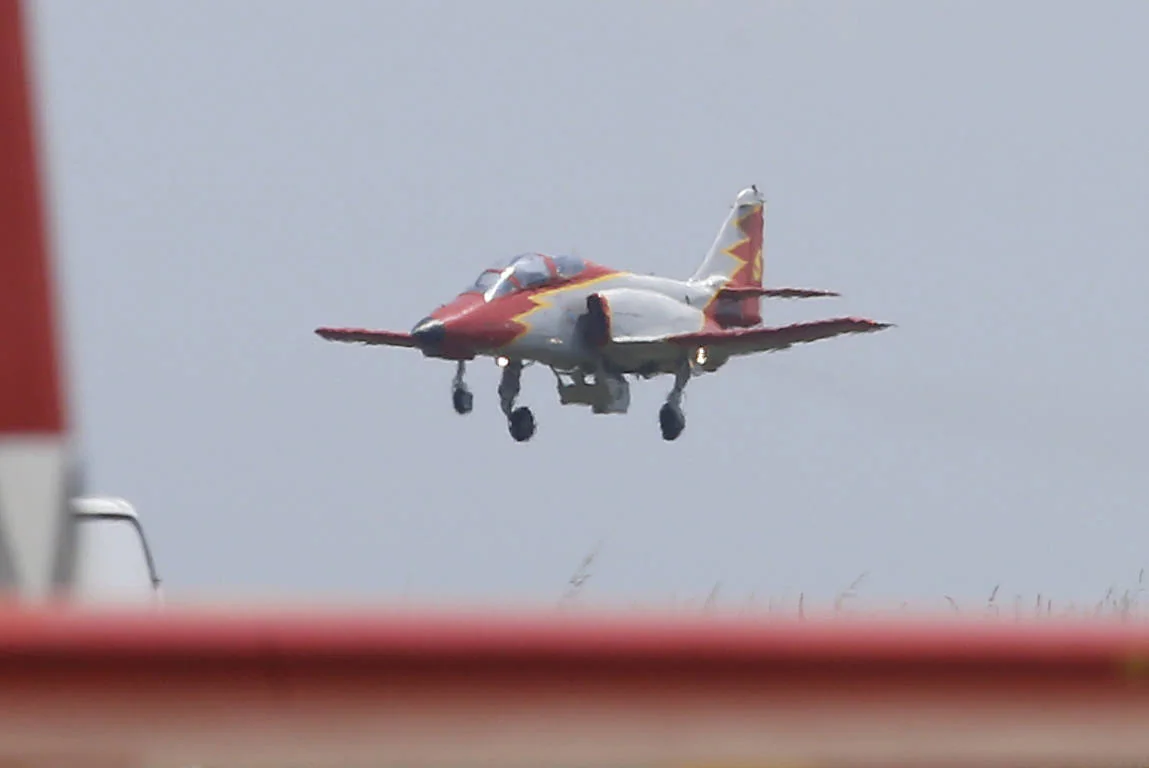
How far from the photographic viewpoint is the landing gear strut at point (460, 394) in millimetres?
34562

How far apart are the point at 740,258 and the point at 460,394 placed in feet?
50.2

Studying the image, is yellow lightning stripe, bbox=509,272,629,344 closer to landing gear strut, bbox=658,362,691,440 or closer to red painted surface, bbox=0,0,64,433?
landing gear strut, bbox=658,362,691,440

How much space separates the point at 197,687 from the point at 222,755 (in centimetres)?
8

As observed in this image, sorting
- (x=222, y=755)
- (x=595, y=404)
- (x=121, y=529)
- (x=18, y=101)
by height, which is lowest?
(x=595, y=404)

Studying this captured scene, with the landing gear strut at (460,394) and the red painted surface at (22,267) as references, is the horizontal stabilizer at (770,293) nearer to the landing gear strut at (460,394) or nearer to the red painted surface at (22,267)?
the landing gear strut at (460,394)

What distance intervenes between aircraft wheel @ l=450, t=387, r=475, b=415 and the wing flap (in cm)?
531

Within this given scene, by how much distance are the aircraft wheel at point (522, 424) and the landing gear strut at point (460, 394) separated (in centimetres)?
229

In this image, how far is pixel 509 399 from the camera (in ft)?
125

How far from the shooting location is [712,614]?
1498 mm

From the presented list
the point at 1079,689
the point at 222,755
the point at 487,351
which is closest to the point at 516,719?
the point at 222,755

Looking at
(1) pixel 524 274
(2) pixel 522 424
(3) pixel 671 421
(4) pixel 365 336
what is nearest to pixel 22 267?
(1) pixel 524 274

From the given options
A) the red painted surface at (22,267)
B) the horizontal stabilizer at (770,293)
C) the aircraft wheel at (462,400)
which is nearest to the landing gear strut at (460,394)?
the aircraft wheel at (462,400)

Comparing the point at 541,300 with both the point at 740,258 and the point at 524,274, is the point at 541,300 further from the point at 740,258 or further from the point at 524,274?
the point at 740,258

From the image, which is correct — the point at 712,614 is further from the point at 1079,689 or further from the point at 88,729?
the point at 88,729
